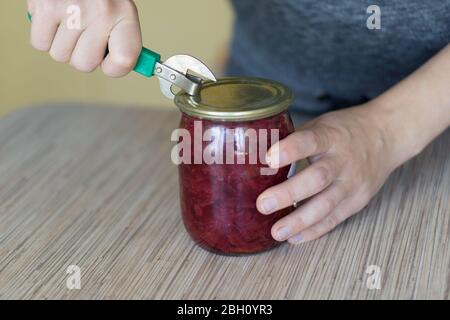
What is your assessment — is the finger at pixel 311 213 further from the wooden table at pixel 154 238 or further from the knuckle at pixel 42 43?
the knuckle at pixel 42 43

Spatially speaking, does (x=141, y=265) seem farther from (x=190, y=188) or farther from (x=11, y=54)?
(x=11, y=54)

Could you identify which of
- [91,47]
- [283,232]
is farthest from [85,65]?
[283,232]

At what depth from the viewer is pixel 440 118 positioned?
0.90 m

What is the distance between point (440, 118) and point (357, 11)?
20 centimetres

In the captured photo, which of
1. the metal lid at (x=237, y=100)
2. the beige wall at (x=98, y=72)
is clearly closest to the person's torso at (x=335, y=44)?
the metal lid at (x=237, y=100)

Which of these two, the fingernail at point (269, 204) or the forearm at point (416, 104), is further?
the forearm at point (416, 104)

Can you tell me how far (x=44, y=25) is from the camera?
0.76 m

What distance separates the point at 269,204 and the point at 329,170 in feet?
0.30

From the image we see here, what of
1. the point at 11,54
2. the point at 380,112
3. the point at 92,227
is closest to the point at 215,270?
the point at 92,227

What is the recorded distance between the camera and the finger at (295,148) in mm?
737

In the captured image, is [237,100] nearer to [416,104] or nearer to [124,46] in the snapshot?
[124,46]

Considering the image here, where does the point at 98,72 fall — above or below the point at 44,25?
below

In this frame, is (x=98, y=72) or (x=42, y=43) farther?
(x=98, y=72)

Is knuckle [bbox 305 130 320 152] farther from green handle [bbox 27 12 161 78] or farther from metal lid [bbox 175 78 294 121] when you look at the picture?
green handle [bbox 27 12 161 78]
